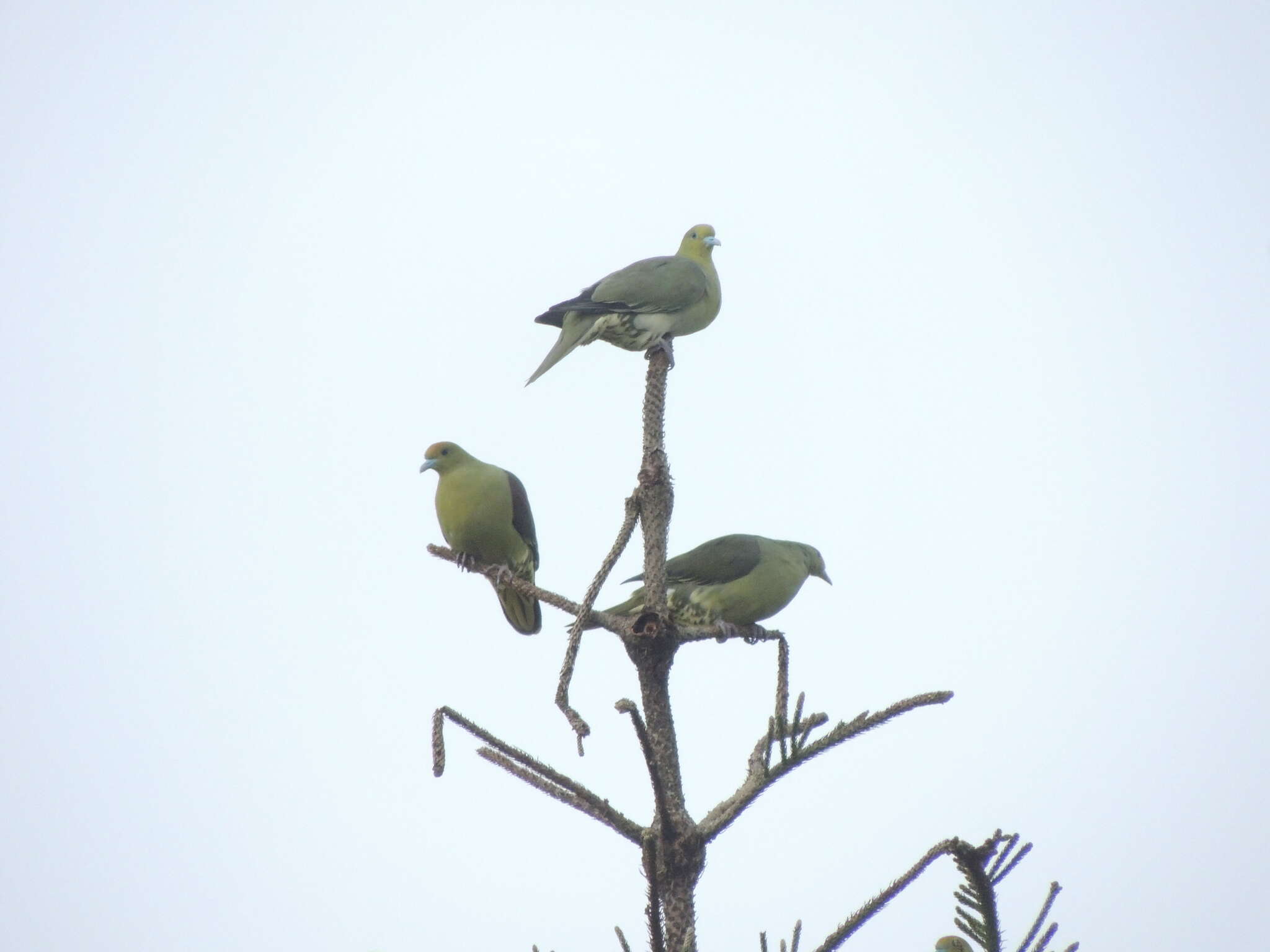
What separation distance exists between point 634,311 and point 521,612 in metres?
1.79

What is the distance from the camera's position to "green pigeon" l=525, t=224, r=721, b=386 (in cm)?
595

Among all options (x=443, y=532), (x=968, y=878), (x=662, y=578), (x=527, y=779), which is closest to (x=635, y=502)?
(x=662, y=578)

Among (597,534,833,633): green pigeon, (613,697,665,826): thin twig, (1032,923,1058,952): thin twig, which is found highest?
(597,534,833,633): green pigeon

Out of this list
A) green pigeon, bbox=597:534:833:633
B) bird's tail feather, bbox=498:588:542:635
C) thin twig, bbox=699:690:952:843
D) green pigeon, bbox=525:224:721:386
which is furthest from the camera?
bird's tail feather, bbox=498:588:542:635

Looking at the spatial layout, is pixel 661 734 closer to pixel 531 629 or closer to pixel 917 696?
pixel 917 696

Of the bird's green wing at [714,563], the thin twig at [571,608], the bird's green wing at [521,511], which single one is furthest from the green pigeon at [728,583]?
the thin twig at [571,608]

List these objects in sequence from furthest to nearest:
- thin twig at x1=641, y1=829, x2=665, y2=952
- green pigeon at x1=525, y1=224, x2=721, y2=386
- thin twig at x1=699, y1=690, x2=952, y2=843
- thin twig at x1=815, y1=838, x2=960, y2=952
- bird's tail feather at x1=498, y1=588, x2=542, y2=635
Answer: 1. bird's tail feather at x1=498, y1=588, x2=542, y2=635
2. green pigeon at x1=525, y1=224, x2=721, y2=386
3. thin twig at x1=699, y1=690, x2=952, y2=843
4. thin twig at x1=815, y1=838, x2=960, y2=952
5. thin twig at x1=641, y1=829, x2=665, y2=952

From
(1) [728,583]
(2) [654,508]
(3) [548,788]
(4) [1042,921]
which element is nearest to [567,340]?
(1) [728,583]

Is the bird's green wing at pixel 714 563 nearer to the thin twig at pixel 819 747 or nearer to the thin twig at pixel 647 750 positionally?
the thin twig at pixel 819 747

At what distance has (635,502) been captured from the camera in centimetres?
306

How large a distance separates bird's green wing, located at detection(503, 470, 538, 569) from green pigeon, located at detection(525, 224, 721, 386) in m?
0.74

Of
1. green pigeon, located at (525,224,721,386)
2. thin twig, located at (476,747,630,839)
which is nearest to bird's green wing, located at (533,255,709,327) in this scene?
green pigeon, located at (525,224,721,386)

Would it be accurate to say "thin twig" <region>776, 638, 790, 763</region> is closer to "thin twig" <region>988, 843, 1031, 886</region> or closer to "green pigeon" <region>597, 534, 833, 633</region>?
"thin twig" <region>988, 843, 1031, 886</region>

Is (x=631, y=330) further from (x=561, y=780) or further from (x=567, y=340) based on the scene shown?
(x=561, y=780)
